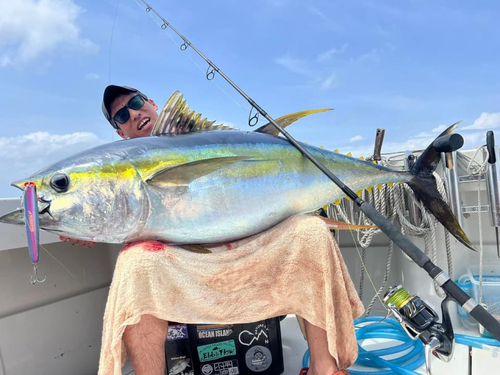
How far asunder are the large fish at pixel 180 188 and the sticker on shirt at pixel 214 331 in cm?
47

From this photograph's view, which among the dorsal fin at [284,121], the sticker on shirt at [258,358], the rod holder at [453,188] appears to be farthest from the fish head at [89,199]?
the rod holder at [453,188]

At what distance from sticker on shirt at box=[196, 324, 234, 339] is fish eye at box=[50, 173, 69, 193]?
0.82m

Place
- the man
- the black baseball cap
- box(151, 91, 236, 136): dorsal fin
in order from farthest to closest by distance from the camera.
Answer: the black baseball cap
box(151, 91, 236, 136): dorsal fin
the man

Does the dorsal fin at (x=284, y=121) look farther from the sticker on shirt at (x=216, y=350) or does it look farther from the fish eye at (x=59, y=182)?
the sticker on shirt at (x=216, y=350)

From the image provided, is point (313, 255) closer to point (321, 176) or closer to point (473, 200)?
point (321, 176)

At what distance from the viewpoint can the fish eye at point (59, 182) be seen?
4.28ft

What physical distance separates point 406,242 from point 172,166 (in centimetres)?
88

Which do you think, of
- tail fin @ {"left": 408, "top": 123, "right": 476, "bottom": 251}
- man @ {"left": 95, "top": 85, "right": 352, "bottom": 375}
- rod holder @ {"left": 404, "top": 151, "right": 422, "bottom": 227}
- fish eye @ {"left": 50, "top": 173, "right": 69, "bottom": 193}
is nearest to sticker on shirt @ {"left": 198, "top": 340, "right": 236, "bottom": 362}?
man @ {"left": 95, "top": 85, "right": 352, "bottom": 375}

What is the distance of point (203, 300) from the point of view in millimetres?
1377

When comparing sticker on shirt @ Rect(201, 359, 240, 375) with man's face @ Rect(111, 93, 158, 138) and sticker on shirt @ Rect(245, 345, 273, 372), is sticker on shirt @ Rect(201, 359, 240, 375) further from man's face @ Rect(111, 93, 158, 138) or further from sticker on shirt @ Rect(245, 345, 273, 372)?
man's face @ Rect(111, 93, 158, 138)

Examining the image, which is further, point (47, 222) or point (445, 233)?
point (445, 233)

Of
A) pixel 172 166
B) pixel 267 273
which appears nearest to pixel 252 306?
pixel 267 273

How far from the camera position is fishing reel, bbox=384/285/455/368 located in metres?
1.25

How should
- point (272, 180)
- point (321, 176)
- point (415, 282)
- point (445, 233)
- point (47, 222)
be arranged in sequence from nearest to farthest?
point (47, 222)
point (272, 180)
point (321, 176)
point (445, 233)
point (415, 282)
